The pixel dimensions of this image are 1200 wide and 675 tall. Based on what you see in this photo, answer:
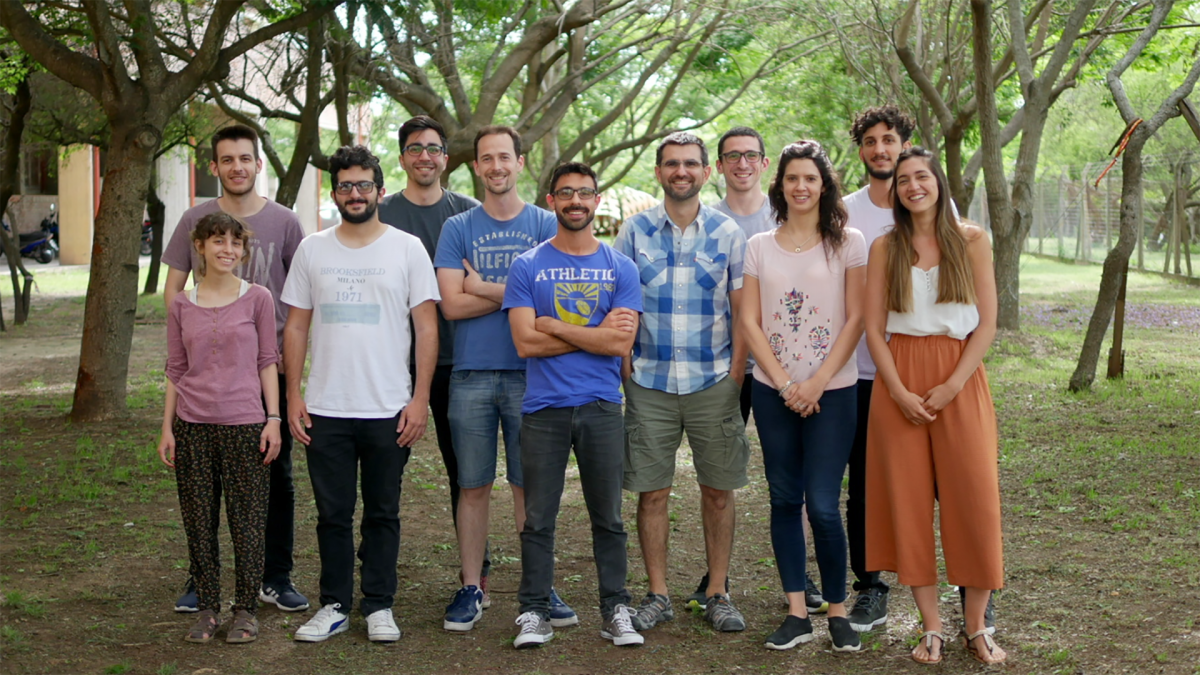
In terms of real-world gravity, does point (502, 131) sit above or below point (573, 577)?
above

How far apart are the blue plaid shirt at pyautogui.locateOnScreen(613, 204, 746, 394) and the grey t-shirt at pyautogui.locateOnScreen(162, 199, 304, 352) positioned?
1607 millimetres

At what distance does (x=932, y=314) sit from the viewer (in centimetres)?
456

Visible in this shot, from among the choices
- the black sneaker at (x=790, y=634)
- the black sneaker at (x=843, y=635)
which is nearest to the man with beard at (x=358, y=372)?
the black sneaker at (x=790, y=634)

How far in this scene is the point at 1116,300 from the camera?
1050cm

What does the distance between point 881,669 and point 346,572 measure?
7.37 ft

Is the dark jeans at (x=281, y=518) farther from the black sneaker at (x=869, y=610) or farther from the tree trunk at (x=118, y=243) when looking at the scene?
the tree trunk at (x=118, y=243)

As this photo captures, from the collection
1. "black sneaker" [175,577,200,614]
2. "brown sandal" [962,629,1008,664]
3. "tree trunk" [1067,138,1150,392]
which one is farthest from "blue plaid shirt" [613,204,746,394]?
"tree trunk" [1067,138,1150,392]

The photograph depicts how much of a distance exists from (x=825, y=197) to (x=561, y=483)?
1.64 meters

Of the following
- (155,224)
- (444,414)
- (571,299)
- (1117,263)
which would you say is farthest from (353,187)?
(155,224)

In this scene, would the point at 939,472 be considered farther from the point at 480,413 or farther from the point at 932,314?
→ the point at 480,413

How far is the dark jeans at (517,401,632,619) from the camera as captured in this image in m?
4.79

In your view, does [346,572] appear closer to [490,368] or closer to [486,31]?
[490,368]

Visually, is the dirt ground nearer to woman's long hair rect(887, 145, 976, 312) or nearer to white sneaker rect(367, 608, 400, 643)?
white sneaker rect(367, 608, 400, 643)

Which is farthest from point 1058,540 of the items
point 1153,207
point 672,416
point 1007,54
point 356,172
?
point 1153,207
